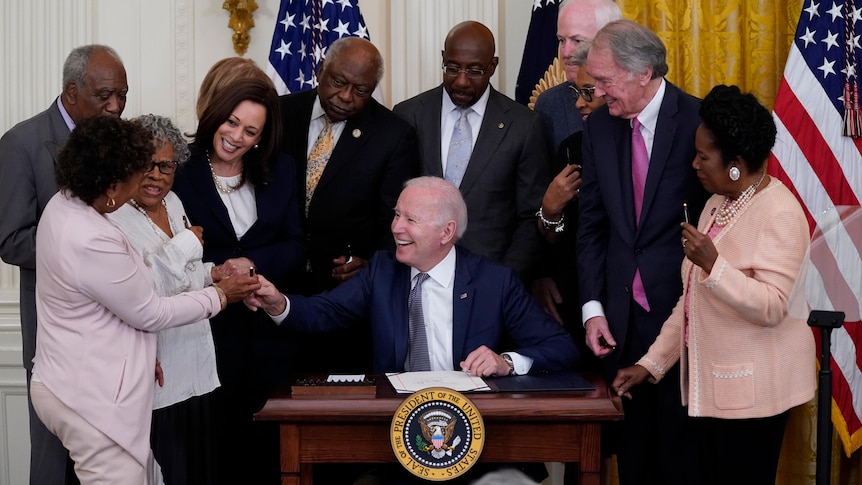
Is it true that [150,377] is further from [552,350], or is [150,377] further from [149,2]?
[149,2]

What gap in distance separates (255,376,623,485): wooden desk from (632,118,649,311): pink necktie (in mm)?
619

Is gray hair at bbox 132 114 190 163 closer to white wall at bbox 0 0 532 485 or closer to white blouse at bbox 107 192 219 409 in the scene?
white blouse at bbox 107 192 219 409

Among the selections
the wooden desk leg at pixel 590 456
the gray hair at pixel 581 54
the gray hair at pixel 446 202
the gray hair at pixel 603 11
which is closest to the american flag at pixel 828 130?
the gray hair at pixel 603 11

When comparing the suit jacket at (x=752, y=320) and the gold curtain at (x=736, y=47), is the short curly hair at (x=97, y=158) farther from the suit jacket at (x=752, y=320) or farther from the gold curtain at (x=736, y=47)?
the gold curtain at (x=736, y=47)

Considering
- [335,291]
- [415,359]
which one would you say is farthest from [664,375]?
[335,291]

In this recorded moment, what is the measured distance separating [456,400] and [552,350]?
0.72 metres

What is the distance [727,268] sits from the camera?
3.25 meters

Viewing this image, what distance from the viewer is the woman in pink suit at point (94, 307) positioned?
3.17 meters

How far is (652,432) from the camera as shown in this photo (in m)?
3.85

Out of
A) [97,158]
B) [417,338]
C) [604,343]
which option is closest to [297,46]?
[417,338]

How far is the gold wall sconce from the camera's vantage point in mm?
5602

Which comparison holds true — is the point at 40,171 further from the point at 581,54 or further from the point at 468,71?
the point at 581,54

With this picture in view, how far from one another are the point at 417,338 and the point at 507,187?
3.13 feet

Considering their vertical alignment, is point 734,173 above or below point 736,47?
below
